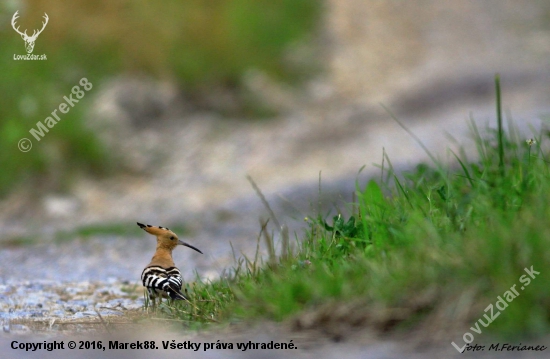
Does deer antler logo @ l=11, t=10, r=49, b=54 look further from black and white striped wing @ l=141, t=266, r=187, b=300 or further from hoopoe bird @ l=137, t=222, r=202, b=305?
black and white striped wing @ l=141, t=266, r=187, b=300

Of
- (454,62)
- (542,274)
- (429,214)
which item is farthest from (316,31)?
(542,274)

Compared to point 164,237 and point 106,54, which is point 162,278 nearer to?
point 164,237

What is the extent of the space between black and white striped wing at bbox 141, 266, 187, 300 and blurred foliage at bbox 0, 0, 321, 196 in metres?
6.03

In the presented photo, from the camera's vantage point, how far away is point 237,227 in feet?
29.1

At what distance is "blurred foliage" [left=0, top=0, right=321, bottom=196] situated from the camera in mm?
10625

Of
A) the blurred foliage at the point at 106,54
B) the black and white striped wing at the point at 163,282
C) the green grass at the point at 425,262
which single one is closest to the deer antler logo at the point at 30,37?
the blurred foliage at the point at 106,54

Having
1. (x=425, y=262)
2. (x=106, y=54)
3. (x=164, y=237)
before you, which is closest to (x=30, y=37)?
(x=106, y=54)

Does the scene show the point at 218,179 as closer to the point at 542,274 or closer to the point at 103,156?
the point at 103,156

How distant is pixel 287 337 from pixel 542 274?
3.45 ft

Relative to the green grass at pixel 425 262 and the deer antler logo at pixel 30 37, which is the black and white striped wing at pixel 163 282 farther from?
the deer antler logo at pixel 30 37

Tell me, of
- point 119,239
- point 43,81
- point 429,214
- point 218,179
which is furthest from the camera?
point 43,81

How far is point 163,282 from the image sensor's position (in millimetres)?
4488

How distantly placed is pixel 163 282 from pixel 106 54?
9.04 metres

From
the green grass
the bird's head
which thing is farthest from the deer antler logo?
the green grass
